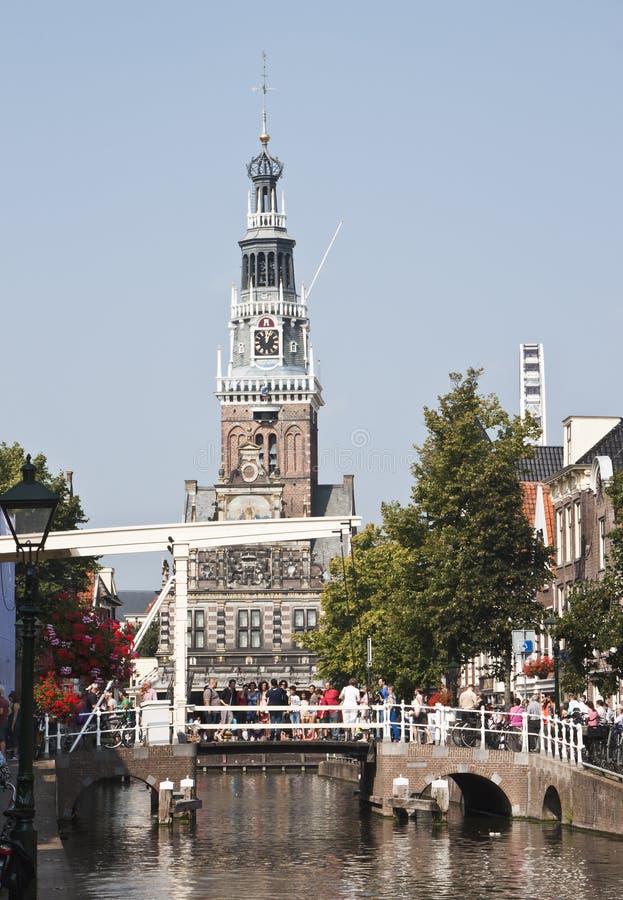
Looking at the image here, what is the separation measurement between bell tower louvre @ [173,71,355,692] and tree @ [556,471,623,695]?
81299 mm

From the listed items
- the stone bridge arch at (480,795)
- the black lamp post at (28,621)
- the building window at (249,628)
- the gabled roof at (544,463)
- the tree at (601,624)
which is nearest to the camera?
the black lamp post at (28,621)

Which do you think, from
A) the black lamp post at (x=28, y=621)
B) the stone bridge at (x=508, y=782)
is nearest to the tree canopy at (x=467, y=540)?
the stone bridge at (x=508, y=782)

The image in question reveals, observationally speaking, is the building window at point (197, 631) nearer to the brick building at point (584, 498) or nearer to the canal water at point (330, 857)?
the brick building at point (584, 498)

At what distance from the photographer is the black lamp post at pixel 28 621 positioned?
60.2ft

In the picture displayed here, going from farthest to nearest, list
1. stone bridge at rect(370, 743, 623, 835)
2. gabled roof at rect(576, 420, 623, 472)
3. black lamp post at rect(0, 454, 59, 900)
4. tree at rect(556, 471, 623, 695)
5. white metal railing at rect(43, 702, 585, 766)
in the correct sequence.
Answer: gabled roof at rect(576, 420, 623, 472), white metal railing at rect(43, 702, 585, 766), tree at rect(556, 471, 623, 695), stone bridge at rect(370, 743, 623, 835), black lamp post at rect(0, 454, 59, 900)

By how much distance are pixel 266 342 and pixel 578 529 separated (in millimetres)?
97040

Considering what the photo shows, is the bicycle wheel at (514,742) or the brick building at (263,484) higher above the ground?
the brick building at (263,484)

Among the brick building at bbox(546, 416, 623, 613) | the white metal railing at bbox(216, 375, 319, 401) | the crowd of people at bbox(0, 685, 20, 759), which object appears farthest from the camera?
the white metal railing at bbox(216, 375, 319, 401)

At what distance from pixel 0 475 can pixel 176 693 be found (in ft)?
96.4

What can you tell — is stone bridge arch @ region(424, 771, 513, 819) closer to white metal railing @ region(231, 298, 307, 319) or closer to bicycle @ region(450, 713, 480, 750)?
bicycle @ region(450, 713, 480, 750)

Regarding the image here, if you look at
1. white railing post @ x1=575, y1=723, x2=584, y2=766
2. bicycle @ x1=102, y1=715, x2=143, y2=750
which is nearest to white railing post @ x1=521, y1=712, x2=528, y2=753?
white railing post @ x1=575, y1=723, x2=584, y2=766

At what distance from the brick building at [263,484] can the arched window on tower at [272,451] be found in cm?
9

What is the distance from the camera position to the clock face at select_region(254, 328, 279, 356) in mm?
149625

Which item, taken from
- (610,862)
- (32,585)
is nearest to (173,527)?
(610,862)
